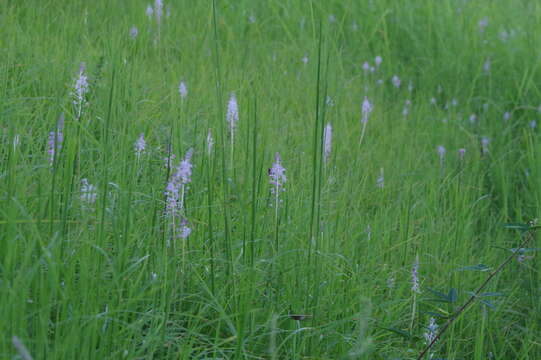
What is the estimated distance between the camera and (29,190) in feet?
5.90

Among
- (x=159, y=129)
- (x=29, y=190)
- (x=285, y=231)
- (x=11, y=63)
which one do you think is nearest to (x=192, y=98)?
(x=159, y=129)

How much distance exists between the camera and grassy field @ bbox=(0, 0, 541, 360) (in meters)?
1.51

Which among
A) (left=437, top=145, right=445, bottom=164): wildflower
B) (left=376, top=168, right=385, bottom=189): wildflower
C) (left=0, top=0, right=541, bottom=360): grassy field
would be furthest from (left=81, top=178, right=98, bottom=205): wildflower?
(left=437, top=145, right=445, bottom=164): wildflower

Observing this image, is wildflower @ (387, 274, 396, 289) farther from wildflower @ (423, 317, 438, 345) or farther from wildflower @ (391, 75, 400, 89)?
wildflower @ (391, 75, 400, 89)

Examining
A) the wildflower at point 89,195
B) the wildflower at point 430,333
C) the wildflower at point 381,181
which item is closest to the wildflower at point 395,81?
the wildflower at point 381,181

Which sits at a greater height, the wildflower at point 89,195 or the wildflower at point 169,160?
the wildflower at point 169,160

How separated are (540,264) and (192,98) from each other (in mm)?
1738

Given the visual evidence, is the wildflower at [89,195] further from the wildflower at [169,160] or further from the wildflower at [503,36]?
the wildflower at [503,36]

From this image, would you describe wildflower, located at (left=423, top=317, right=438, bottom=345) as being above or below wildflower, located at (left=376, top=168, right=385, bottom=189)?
below

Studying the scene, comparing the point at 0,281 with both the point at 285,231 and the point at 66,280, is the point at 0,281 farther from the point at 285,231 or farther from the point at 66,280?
the point at 285,231

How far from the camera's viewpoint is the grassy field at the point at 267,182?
151 cm

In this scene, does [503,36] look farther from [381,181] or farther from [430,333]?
[430,333]

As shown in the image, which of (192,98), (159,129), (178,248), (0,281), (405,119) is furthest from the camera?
(405,119)

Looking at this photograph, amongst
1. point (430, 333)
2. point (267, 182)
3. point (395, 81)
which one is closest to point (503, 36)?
point (395, 81)
